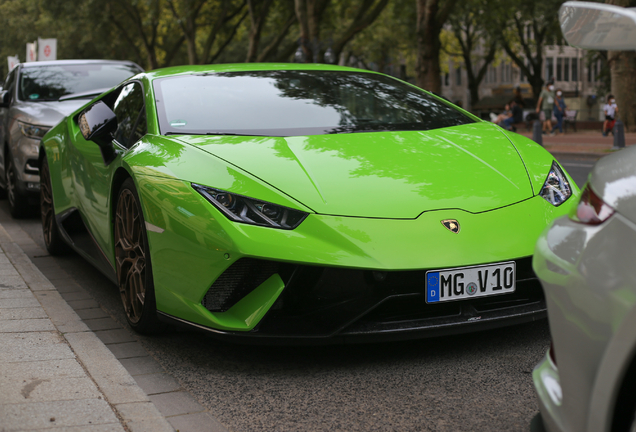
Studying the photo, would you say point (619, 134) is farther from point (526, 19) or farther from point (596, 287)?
point (526, 19)

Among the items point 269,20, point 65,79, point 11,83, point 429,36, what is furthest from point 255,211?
point 269,20

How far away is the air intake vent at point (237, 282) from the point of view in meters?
3.19

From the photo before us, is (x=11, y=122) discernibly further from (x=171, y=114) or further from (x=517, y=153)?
(x=517, y=153)

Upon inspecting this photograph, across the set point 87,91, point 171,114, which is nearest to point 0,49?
point 87,91

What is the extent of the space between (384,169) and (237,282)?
852mm

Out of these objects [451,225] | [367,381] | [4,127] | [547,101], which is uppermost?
[451,225]

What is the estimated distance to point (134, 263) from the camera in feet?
12.8

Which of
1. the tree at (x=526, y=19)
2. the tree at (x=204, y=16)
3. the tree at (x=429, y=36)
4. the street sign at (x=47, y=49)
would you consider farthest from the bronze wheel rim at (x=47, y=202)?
the tree at (x=204, y=16)

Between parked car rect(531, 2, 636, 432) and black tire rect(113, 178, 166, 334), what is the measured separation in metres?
2.17

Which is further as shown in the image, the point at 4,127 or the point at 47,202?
the point at 4,127

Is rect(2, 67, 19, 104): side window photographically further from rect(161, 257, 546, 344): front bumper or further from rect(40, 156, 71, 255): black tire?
rect(161, 257, 546, 344): front bumper

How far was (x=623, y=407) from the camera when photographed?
5.72 ft

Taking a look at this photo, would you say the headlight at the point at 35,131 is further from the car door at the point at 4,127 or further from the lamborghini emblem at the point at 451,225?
the lamborghini emblem at the point at 451,225

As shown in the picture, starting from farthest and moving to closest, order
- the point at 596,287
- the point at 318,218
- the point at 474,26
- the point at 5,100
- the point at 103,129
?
1. the point at 474,26
2. the point at 5,100
3. the point at 103,129
4. the point at 318,218
5. the point at 596,287
